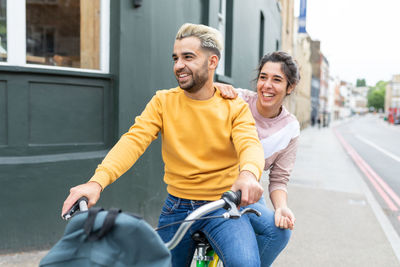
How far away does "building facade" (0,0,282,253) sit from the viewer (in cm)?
390

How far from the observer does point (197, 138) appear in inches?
78.7

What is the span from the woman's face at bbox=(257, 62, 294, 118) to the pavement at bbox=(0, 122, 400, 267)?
2.27 meters

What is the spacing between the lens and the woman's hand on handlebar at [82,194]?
150 cm

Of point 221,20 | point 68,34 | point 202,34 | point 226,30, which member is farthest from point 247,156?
point 226,30

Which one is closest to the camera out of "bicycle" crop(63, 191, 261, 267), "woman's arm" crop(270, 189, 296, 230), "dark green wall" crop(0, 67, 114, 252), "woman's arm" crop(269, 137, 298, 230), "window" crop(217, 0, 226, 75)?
"bicycle" crop(63, 191, 261, 267)

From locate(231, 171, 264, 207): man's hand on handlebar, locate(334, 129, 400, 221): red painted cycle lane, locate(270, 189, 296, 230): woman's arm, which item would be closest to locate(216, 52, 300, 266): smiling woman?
locate(270, 189, 296, 230): woman's arm

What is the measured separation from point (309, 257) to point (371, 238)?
125cm

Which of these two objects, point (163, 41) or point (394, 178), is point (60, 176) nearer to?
point (163, 41)

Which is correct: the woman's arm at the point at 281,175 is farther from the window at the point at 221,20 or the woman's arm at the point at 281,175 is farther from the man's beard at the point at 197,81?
the window at the point at 221,20

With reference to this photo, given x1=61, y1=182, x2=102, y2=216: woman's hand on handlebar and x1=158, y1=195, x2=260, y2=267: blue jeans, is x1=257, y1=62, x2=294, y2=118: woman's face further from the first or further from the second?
x1=61, y1=182, x2=102, y2=216: woman's hand on handlebar

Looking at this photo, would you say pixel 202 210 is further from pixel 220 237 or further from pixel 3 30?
pixel 3 30

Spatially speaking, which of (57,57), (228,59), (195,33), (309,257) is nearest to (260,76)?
(195,33)

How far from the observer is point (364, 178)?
32.4ft

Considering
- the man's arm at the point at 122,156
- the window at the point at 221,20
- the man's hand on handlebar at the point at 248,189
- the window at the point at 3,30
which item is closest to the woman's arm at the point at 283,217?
the man's hand on handlebar at the point at 248,189
